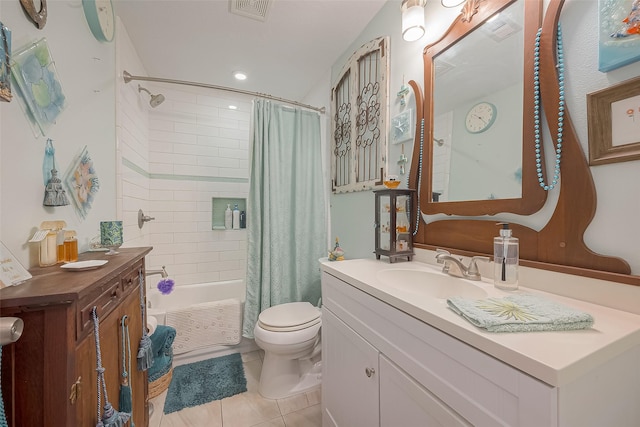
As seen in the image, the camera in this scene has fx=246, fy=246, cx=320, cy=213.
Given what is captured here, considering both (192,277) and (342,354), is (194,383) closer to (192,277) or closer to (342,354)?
(192,277)

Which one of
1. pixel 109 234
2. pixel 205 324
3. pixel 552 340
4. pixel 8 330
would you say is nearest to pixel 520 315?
pixel 552 340

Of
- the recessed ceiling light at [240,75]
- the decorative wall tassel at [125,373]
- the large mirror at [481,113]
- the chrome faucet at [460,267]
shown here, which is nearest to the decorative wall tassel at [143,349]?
the decorative wall tassel at [125,373]

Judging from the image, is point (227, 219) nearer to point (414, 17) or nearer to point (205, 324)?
point (205, 324)

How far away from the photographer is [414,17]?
1.13 metres

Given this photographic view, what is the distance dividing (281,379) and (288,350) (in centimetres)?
28

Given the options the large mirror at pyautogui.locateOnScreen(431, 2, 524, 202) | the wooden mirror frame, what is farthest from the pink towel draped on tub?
the wooden mirror frame

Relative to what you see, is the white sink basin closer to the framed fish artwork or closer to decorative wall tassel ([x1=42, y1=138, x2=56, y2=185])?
the framed fish artwork

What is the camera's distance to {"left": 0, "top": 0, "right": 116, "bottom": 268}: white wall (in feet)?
2.31

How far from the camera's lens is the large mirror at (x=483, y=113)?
84 centimetres

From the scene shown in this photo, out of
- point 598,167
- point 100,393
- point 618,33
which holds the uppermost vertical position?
point 618,33

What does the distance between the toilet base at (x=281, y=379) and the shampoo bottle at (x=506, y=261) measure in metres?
1.33

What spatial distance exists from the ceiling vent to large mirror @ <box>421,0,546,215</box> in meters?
1.00

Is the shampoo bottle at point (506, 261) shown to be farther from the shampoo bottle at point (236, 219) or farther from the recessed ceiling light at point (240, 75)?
the shampoo bottle at point (236, 219)

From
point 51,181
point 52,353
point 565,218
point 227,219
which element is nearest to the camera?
point 52,353
